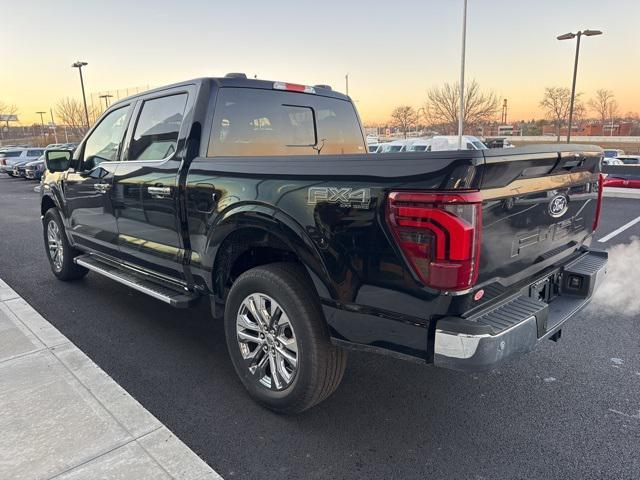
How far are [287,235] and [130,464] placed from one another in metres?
1.40

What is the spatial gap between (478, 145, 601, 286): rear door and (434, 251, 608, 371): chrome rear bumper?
0.16 meters

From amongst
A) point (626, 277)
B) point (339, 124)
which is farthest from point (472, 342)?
point (626, 277)

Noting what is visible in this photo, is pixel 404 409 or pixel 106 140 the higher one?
pixel 106 140

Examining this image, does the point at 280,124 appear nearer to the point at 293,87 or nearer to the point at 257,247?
the point at 293,87

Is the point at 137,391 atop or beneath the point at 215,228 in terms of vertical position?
beneath

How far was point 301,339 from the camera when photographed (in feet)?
8.71

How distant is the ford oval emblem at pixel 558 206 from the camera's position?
272 cm

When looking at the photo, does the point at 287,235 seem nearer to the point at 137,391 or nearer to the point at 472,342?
the point at 472,342

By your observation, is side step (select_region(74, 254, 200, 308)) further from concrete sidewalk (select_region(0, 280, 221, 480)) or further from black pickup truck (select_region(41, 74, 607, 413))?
concrete sidewalk (select_region(0, 280, 221, 480))

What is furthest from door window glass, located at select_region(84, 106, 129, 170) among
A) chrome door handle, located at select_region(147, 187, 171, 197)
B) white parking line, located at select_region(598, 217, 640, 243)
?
white parking line, located at select_region(598, 217, 640, 243)

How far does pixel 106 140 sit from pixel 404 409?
3.60m

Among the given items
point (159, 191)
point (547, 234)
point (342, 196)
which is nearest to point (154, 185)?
point (159, 191)

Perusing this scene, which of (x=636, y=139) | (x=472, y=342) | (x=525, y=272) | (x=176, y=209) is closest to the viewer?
(x=472, y=342)

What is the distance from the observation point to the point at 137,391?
127 inches
